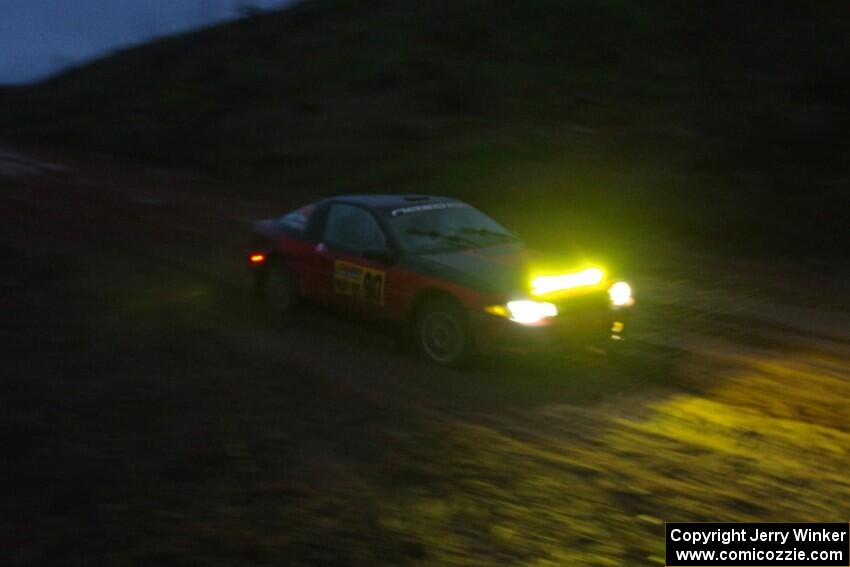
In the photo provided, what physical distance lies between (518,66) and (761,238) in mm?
9860

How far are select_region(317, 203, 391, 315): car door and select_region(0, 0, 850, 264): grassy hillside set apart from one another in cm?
710

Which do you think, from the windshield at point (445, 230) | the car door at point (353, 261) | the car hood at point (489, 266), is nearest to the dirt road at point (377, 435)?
the car door at point (353, 261)

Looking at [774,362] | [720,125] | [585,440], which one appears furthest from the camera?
[720,125]

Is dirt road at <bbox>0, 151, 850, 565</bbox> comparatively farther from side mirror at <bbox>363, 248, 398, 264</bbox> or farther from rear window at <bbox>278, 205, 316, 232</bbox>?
rear window at <bbox>278, 205, 316, 232</bbox>

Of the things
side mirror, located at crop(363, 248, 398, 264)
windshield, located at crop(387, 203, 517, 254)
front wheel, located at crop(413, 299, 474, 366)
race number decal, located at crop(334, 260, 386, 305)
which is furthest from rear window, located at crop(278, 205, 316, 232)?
front wheel, located at crop(413, 299, 474, 366)

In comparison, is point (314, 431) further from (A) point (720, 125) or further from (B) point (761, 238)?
(A) point (720, 125)

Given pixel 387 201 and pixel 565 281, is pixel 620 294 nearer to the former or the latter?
pixel 565 281

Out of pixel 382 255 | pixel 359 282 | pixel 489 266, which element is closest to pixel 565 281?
pixel 489 266

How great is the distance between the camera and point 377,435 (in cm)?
694

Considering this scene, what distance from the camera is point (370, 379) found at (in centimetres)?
864

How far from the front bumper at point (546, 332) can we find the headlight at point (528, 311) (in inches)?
1.8

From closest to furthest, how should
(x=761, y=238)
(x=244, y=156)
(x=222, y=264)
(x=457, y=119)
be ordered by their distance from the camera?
(x=222, y=264), (x=761, y=238), (x=457, y=119), (x=244, y=156)

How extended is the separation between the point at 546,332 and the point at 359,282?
2.14 m

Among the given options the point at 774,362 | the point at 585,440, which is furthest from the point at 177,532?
the point at 774,362
